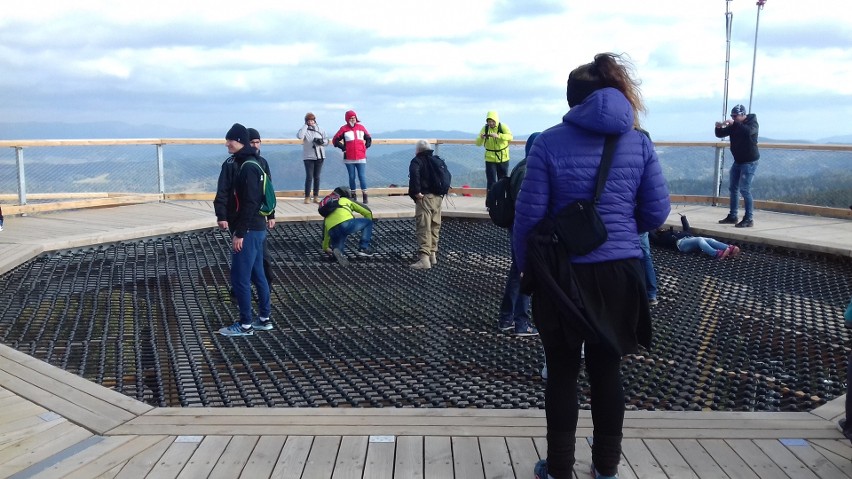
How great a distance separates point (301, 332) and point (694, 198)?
9.27 meters

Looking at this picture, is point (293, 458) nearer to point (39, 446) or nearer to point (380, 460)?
point (380, 460)

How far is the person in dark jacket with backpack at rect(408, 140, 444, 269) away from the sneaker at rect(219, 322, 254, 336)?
10.6 ft

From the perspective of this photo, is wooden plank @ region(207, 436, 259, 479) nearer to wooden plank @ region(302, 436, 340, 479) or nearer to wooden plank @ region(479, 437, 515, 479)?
wooden plank @ region(302, 436, 340, 479)

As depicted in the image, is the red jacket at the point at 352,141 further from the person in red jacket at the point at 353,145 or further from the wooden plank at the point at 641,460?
the wooden plank at the point at 641,460

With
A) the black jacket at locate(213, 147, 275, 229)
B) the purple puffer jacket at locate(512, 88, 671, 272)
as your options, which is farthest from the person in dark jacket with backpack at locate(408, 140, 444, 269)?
the purple puffer jacket at locate(512, 88, 671, 272)

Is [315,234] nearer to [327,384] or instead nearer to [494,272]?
[494,272]

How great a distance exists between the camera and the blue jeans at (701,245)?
31.2 ft

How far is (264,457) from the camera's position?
344 centimetres

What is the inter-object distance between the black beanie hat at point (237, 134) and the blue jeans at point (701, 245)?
5.89 metres

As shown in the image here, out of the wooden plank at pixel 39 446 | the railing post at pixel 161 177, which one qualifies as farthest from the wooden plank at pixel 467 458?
the railing post at pixel 161 177

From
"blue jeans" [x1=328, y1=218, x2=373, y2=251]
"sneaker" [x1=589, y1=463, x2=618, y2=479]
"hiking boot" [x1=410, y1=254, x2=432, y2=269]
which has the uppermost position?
"blue jeans" [x1=328, y1=218, x2=373, y2=251]

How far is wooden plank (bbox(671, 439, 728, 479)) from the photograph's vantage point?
3.32 m

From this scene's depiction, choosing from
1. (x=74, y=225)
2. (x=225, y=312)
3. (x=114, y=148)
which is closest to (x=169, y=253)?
(x=74, y=225)

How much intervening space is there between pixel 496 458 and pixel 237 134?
3368mm
